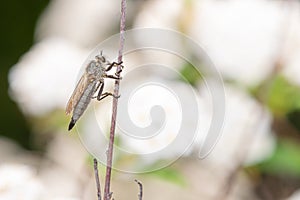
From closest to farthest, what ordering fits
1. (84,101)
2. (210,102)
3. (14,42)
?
1. (84,101)
2. (210,102)
3. (14,42)

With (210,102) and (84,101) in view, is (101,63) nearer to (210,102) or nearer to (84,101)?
(84,101)

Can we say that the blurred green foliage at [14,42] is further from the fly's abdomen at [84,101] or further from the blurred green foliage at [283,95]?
the fly's abdomen at [84,101]

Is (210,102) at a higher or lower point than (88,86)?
→ higher

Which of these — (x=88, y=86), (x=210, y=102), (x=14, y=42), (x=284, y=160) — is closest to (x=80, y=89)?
(x=88, y=86)

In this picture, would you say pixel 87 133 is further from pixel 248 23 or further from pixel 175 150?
pixel 248 23

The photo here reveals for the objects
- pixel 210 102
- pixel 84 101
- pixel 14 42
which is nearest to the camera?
pixel 84 101

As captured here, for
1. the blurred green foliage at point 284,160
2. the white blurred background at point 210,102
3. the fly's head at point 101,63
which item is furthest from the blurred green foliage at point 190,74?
the fly's head at point 101,63

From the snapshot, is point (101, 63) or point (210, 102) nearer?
point (101, 63)

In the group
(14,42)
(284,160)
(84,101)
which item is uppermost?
(14,42)

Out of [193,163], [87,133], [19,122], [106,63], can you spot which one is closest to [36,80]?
[87,133]
